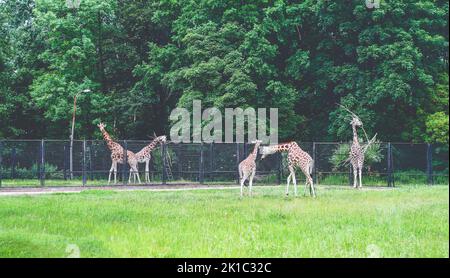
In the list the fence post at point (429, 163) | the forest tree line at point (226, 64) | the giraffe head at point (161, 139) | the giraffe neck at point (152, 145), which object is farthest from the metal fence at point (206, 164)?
the forest tree line at point (226, 64)

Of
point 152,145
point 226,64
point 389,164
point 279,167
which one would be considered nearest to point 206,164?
point 152,145

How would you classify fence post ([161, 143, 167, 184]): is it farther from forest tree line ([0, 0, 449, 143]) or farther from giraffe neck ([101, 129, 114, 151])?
forest tree line ([0, 0, 449, 143])

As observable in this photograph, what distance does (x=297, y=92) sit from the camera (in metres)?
40.4

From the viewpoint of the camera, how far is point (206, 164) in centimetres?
3434

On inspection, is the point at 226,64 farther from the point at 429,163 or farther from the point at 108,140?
the point at 429,163

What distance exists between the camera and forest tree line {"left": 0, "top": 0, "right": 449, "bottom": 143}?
1479 inches

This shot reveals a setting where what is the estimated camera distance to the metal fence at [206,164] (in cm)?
3262

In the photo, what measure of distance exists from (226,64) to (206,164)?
23.3ft

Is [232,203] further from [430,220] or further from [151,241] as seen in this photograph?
[151,241]

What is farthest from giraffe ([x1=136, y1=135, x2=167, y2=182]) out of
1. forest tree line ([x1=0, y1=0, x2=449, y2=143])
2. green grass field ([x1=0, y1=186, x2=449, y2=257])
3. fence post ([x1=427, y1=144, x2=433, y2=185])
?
green grass field ([x1=0, y1=186, x2=449, y2=257])

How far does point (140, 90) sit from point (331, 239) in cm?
3450

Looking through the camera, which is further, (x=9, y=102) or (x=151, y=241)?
(x=9, y=102)

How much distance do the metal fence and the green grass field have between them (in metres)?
14.3
